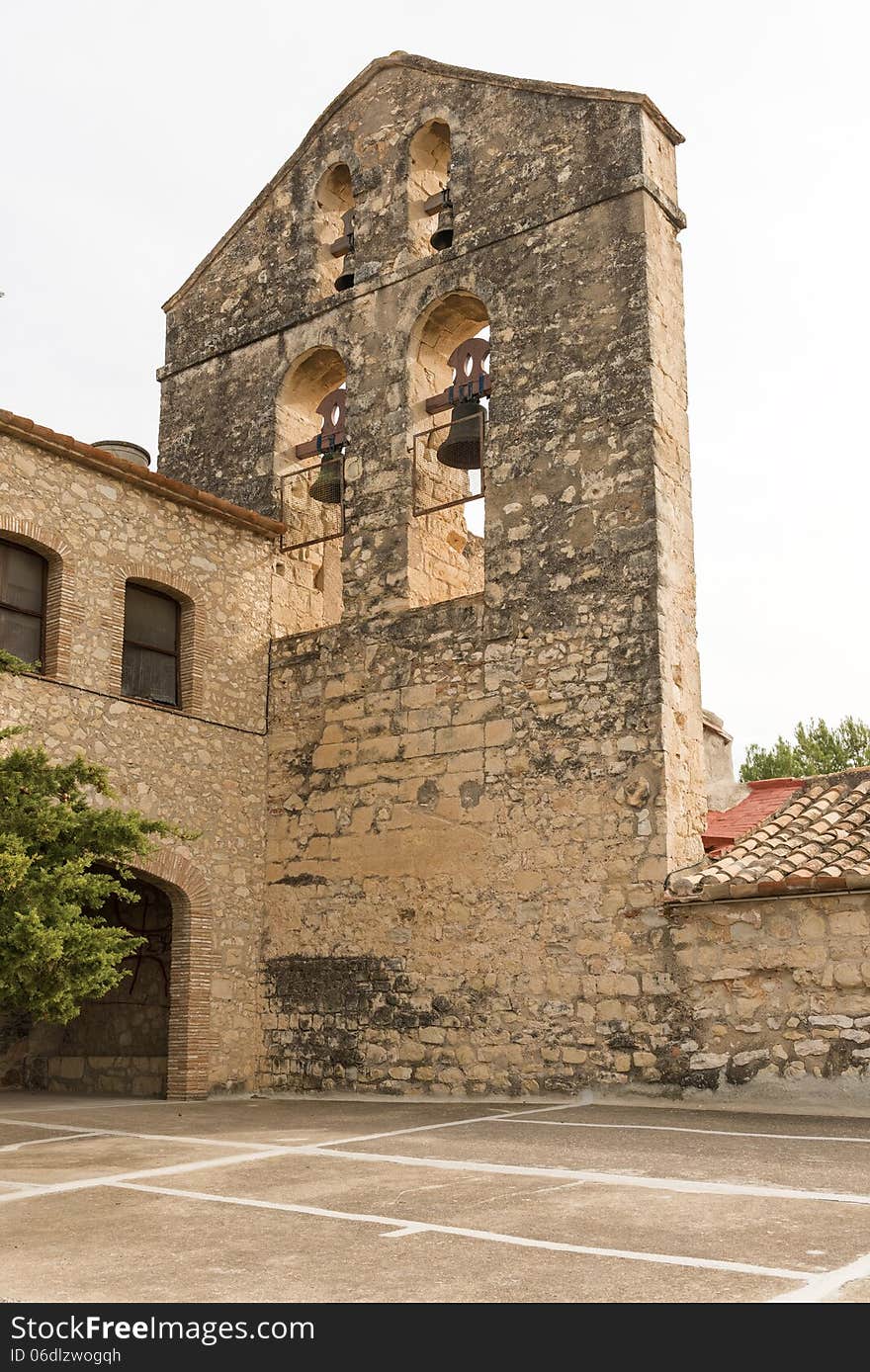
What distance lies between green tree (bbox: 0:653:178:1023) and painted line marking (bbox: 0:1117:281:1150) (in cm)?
127

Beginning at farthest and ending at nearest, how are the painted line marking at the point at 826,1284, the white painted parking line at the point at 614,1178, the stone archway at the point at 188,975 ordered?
1. the stone archway at the point at 188,975
2. the white painted parking line at the point at 614,1178
3. the painted line marking at the point at 826,1284

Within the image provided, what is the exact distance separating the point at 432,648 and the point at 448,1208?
21.8 ft

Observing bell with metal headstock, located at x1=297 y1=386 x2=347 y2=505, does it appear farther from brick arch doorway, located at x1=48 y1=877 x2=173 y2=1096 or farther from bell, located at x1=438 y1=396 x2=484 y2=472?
brick arch doorway, located at x1=48 y1=877 x2=173 y2=1096

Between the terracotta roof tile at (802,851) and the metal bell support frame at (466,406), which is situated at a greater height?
the metal bell support frame at (466,406)

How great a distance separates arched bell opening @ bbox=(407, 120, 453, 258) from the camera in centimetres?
1246

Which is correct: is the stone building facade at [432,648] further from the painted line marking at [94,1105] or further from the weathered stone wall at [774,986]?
the painted line marking at [94,1105]

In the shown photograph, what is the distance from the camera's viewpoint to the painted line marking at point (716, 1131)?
7195 millimetres

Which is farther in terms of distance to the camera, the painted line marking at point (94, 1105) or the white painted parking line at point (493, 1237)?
the painted line marking at point (94, 1105)

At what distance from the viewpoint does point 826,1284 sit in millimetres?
3598

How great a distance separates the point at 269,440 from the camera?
13188 millimetres

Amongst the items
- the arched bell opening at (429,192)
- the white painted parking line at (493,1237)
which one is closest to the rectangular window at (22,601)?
the arched bell opening at (429,192)

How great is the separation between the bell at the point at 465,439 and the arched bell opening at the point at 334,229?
244cm

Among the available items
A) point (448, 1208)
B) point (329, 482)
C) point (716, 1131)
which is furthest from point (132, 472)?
point (448, 1208)

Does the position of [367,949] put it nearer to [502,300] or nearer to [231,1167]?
[231,1167]
